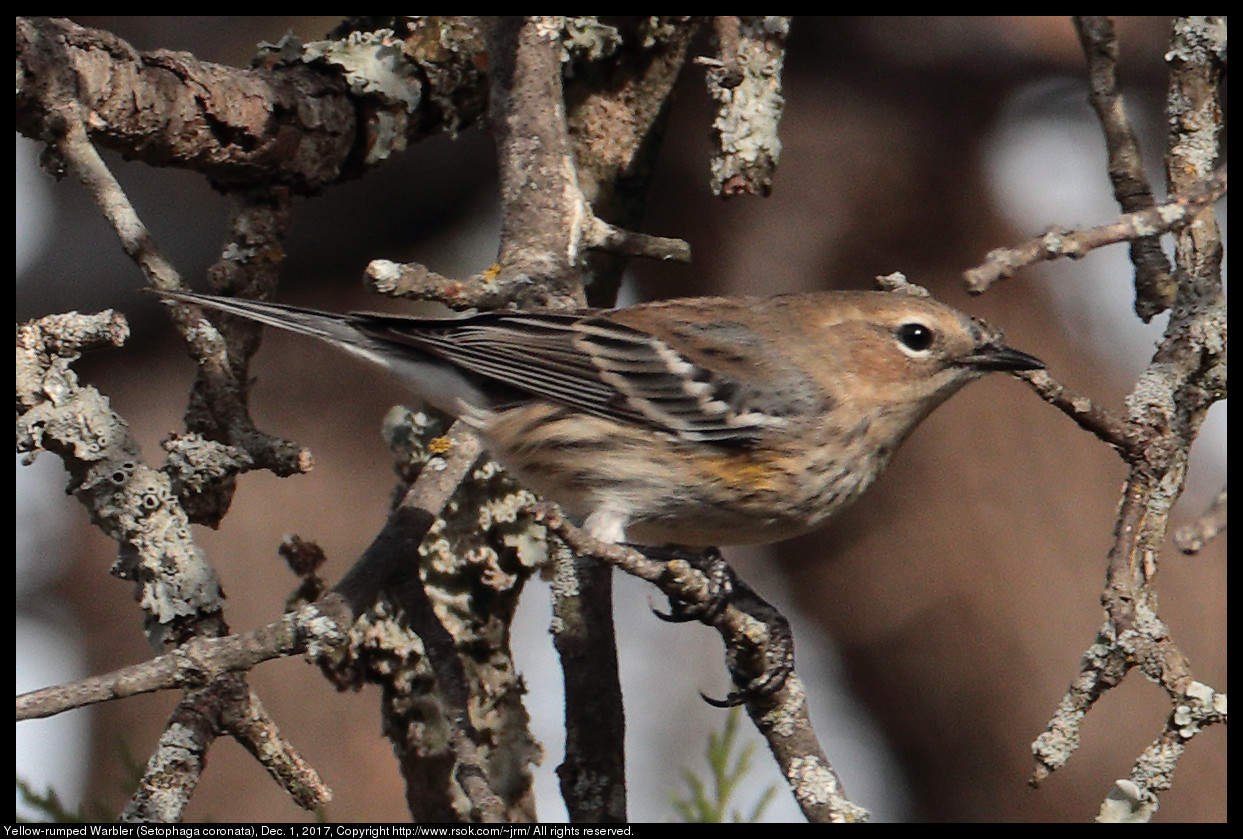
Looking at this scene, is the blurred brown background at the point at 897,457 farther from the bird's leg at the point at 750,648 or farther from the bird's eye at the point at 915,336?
the bird's leg at the point at 750,648

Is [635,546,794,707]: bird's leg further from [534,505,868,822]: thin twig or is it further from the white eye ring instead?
the white eye ring

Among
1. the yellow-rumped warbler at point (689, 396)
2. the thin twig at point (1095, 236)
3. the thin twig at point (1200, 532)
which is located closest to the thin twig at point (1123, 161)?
the thin twig at point (1095, 236)

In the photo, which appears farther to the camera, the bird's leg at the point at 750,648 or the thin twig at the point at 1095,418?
the bird's leg at the point at 750,648

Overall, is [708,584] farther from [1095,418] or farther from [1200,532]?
[1200,532]

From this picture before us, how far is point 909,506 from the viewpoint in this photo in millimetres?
4863

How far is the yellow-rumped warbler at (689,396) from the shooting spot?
3.53 metres

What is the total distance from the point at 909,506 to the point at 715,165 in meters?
2.24

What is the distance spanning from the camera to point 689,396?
146 inches

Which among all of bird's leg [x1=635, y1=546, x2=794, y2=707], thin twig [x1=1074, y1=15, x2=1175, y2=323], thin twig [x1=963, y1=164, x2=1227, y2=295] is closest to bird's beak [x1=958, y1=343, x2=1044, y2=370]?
thin twig [x1=1074, y1=15, x2=1175, y2=323]

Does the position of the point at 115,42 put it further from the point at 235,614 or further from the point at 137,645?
the point at 137,645

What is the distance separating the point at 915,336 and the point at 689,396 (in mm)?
654

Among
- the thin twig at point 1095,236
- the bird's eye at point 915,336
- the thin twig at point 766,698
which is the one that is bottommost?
the thin twig at point 766,698

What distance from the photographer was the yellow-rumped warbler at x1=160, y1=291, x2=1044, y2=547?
11.6 ft

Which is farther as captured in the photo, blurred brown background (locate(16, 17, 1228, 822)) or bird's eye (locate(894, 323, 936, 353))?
blurred brown background (locate(16, 17, 1228, 822))
